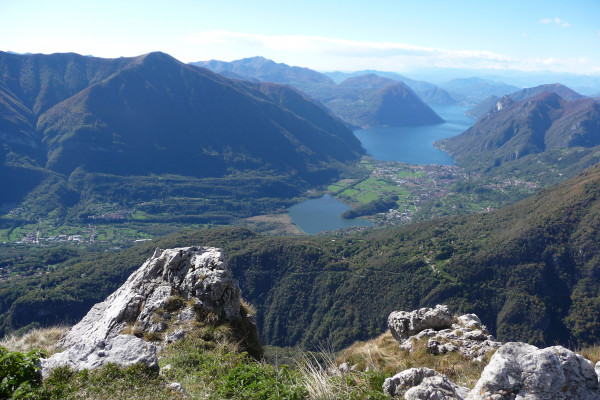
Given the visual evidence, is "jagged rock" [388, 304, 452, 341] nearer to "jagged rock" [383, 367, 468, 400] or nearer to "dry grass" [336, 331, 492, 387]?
"dry grass" [336, 331, 492, 387]

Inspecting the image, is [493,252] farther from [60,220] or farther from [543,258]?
[60,220]

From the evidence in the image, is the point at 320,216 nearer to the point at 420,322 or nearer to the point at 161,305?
the point at 420,322

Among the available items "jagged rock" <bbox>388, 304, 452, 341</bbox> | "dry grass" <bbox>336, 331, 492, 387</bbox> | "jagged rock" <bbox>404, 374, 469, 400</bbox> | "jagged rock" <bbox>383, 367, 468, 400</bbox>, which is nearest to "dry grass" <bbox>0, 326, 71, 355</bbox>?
"dry grass" <bbox>336, 331, 492, 387</bbox>

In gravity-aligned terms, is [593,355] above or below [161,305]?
above

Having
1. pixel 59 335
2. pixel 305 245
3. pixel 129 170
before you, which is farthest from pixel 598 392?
pixel 129 170

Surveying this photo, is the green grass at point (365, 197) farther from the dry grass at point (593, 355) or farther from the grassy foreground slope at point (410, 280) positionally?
the dry grass at point (593, 355)

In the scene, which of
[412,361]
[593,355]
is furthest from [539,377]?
[412,361]

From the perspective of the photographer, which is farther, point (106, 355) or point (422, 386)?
point (106, 355)
